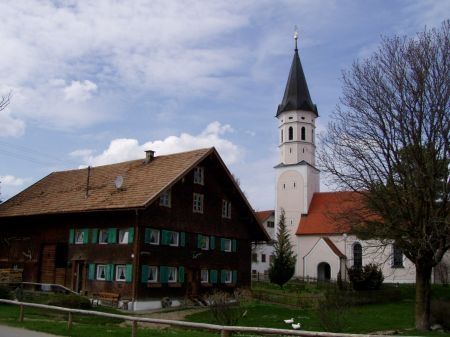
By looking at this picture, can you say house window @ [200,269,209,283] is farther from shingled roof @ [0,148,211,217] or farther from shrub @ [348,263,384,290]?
shrub @ [348,263,384,290]

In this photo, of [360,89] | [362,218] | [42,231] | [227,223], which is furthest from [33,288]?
[360,89]

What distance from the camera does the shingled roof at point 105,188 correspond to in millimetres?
28169

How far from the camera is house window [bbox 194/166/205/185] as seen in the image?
3205 centimetres

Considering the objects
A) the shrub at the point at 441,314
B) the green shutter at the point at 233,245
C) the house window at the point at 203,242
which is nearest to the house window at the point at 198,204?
the house window at the point at 203,242

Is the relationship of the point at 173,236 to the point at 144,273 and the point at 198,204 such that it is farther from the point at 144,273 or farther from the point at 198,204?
the point at 144,273

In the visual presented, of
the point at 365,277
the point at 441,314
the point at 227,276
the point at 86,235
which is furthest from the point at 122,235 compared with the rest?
the point at 365,277

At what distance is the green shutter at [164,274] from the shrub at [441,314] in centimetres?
1335

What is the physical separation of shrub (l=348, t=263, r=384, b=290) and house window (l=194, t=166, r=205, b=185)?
13.2m

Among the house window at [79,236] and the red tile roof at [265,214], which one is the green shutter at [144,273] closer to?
the house window at [79,236]

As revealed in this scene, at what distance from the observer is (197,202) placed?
32156 mm

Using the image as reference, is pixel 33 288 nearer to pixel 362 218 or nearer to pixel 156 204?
pixel 156 204

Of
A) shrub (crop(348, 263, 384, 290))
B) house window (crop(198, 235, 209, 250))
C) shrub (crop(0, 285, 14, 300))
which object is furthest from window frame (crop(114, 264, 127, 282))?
shrub (crop(348, 263, 384, 290))

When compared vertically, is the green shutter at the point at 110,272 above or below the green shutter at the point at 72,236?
below

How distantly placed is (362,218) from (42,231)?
18771 mm
